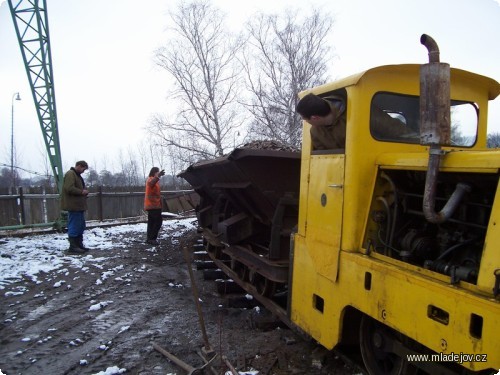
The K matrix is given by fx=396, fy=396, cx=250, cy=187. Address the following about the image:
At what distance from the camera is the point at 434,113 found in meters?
2.16

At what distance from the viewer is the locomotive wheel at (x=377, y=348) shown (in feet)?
9.22

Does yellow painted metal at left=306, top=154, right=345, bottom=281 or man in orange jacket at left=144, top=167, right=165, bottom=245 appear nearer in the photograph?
yellow painted metal at left=306, top=154, right=345, bottom=281

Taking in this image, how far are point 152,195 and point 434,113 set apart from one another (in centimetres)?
769

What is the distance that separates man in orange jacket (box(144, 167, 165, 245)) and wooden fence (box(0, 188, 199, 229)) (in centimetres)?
198

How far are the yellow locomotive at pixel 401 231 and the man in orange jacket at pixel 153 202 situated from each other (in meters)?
5.05

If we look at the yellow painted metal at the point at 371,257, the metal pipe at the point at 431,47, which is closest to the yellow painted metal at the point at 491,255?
the yellow painted metal at the point at 371,257

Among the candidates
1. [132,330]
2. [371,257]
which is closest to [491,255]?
[371,257]

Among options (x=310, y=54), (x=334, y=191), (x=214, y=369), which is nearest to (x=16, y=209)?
(x=214, y=369)

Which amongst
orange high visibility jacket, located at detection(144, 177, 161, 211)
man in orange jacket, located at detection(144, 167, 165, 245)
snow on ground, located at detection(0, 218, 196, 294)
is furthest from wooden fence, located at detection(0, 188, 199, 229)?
→ orange high visibility jacket, located at detection(144, 177, 161, 211)

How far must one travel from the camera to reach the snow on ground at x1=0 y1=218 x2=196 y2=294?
6.51 meters

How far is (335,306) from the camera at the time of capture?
3.04m

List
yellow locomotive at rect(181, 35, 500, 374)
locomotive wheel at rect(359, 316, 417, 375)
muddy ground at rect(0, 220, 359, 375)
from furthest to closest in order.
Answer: muddy ground at rect(0, 220, 359, 375), locomotive wheel at rect(359, 316, 417, 375), yellow locomotive at rect(181, 35, 500, 374)

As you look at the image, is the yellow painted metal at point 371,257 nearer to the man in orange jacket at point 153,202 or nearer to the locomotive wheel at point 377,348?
the locomotive wheel at point 377,348

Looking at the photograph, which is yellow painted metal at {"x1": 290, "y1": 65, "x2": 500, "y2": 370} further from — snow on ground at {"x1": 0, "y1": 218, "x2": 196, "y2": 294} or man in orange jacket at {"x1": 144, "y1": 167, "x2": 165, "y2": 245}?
man in orange jacket at {"x1": 144, "y1": 167, "x2": 165, "y2": 245}
